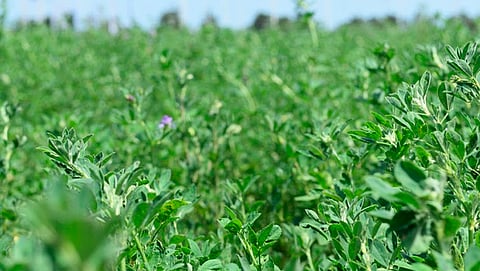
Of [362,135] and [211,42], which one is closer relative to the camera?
[362,135]

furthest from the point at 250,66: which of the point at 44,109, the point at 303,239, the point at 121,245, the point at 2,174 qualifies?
the point at 121,245

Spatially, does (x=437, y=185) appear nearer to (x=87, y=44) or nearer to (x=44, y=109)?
(x=44, y=109)

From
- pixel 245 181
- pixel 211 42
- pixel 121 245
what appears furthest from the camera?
pixel 211 42

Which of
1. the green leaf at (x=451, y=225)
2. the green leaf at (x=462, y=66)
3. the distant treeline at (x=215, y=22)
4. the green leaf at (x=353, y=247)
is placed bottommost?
the distant treeline at (x=215, y=22)

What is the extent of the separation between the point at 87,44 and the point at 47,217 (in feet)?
26.3

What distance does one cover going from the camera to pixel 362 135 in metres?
1.36

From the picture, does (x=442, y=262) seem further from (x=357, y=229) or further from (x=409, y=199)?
(x=357, y=229)

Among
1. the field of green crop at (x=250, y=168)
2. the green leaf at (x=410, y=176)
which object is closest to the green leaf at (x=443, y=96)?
the field of green crop at (x=250, y=168)

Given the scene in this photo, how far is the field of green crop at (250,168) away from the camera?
2.70 feet

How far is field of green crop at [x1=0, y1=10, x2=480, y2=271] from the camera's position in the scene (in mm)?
823

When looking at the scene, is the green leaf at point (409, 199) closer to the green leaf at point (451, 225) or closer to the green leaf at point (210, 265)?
the green leaf at point (451, 225)

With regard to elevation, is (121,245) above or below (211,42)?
above

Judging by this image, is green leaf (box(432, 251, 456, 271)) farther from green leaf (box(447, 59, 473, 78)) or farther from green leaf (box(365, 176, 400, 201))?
green leaf (box(447, 59, 473, 78))

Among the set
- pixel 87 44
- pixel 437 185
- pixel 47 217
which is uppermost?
pixel 47 217
